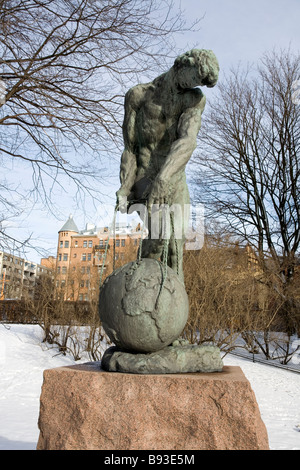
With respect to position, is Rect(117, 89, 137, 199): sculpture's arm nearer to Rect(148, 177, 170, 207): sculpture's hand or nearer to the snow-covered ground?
Rect(148, 177, 170, 207): sculpture's hand

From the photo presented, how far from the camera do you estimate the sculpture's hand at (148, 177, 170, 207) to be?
305 centimetres

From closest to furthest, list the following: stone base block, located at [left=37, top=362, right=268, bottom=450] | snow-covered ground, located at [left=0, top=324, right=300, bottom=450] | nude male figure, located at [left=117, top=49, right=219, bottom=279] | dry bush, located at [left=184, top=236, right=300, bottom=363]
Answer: stone base block, located at [left=37, top=362, right=268, bottom=450], nude male figure, located at [left=117, top=49, right=219, bottom=279], snow-covered ground, located at [left=0, top=324, right=300, bottom=450], dry bush, located at [left=184, top=236, right=300, bottom=363]

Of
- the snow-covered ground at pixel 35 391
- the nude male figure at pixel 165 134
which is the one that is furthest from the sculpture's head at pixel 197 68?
the snow-covered ground at pixel 35 391

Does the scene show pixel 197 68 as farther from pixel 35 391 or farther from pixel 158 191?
pixel 35 391

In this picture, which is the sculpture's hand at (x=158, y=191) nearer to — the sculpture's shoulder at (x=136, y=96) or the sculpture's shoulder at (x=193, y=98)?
the sculpture's shoulder at (x=193, y=98)

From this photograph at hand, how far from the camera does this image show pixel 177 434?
247 cm

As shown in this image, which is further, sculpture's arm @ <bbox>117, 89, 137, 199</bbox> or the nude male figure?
sculpture's arm @ <bbox>117, 89, 137, 199</bbox>

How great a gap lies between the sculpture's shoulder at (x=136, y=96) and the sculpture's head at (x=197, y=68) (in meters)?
0.43

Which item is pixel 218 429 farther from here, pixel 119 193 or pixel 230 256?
pixel 230 256

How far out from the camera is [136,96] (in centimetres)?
365

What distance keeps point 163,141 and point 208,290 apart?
8.18 m

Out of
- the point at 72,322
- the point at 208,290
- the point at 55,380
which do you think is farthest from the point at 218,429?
the point at 72,322

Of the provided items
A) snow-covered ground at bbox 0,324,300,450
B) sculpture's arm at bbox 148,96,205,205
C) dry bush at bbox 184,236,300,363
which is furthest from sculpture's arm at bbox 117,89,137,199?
dry bush at bbox 184,236,300,363

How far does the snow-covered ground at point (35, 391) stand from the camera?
5297 millimetres
